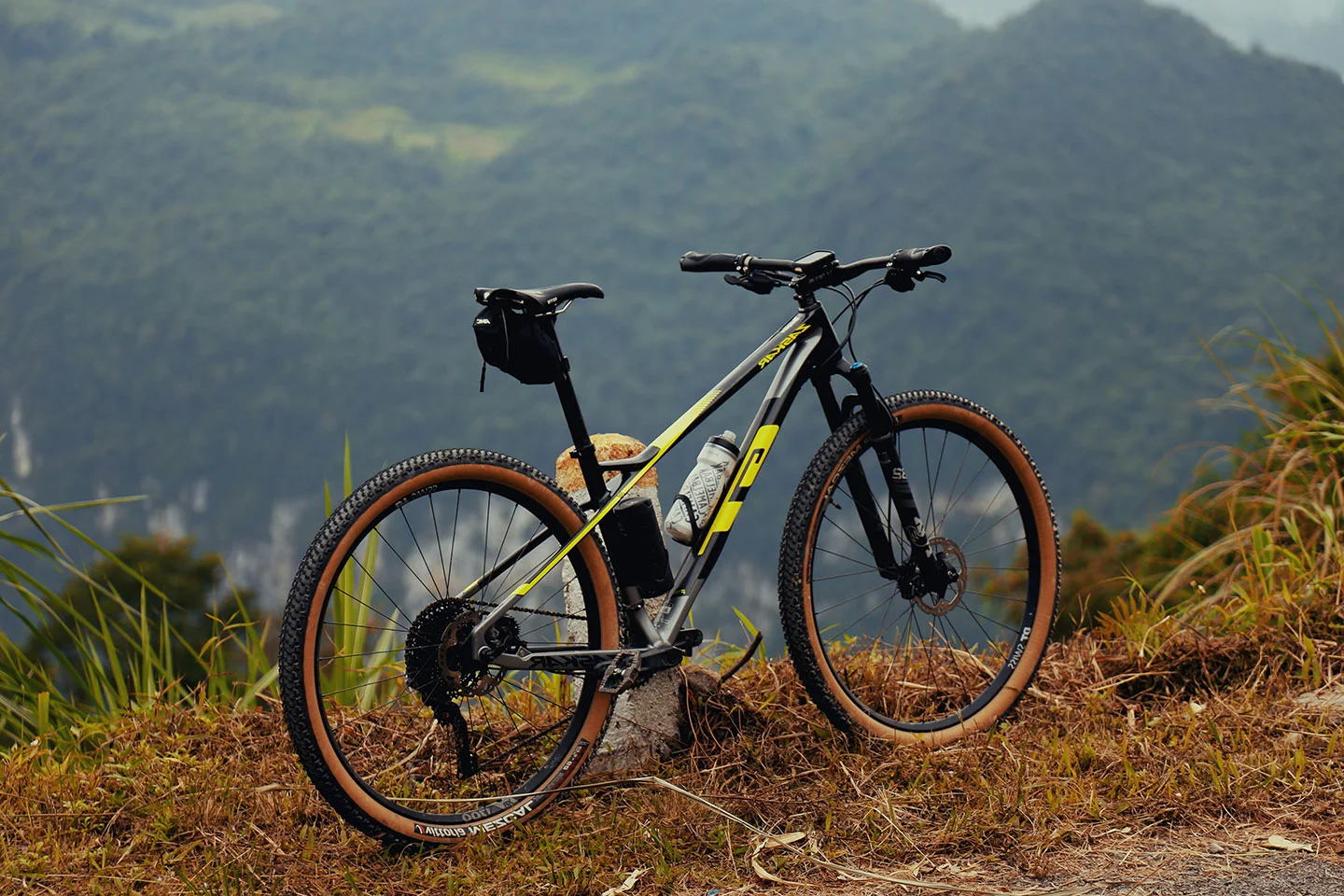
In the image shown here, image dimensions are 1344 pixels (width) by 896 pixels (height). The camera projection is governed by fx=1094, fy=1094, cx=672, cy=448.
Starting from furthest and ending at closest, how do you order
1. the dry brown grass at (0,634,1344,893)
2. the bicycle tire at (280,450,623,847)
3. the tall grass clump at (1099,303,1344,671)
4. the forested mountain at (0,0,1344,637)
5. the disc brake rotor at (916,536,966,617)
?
the forested mountain at (0,0,1344,637), the tall grass clump at (1099,303,1344,671), the disc brake rotor at (916,536,966,617), the dry brown grass at (0,634,1344,893), the bicycle tire at (280,450,623,847)

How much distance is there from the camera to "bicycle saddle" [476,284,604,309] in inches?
95.2

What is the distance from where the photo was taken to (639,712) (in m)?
3.01

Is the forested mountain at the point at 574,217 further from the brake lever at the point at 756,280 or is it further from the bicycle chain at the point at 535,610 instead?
the bicycle chain at the point at 535,610

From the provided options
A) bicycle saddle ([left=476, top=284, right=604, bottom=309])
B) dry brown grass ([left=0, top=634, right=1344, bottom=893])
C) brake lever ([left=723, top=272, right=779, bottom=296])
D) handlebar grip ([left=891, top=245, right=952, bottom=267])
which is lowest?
dry brown grass ([left=0, top=634, right=1344, bottom=893])

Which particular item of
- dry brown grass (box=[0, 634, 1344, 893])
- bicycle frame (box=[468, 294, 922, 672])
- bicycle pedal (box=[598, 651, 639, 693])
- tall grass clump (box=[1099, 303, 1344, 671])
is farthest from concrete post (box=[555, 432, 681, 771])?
tall grass clump (box=[1099, 303, 1344, 671])

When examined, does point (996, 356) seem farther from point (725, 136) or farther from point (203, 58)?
point (203, 58)

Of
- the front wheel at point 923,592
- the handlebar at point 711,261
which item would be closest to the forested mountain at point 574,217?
the front wheel at point 923,592

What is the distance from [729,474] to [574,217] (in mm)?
107098

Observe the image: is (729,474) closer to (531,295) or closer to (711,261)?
(711,261)

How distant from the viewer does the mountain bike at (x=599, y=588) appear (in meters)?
2.41

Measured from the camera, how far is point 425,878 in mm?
2377

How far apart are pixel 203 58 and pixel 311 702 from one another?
136 meters

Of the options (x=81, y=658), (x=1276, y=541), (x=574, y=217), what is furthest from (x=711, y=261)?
(x=574, y=217)

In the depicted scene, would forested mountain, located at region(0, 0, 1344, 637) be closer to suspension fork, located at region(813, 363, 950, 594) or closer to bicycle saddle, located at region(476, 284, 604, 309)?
suspension fork, located at region(813, 363, 950, 594)
